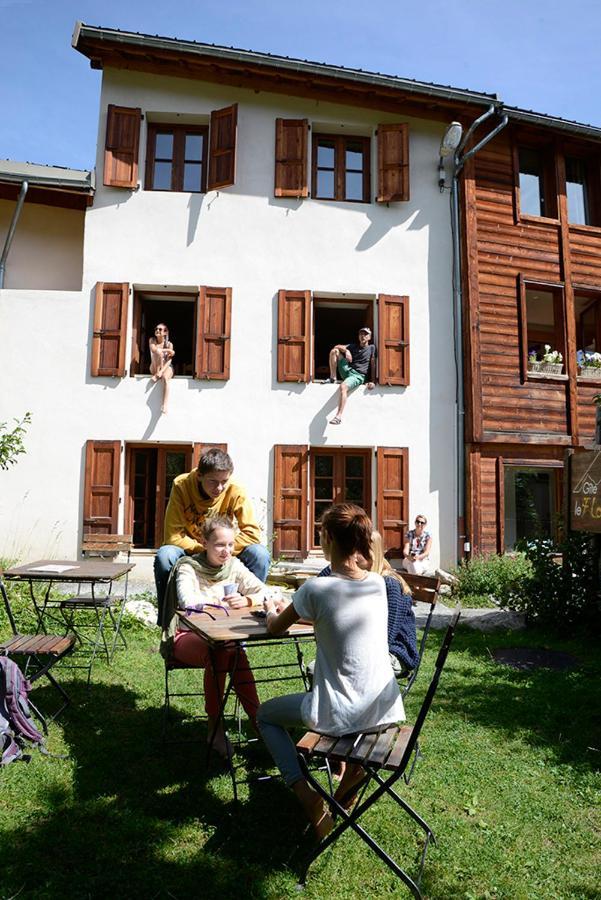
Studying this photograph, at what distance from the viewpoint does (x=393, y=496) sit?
10.6m

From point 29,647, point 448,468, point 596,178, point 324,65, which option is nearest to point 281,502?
point 448,468

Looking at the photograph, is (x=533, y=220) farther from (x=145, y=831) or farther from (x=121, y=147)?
(x=145, y=831)

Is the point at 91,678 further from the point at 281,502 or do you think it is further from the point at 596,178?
the point at 596,178

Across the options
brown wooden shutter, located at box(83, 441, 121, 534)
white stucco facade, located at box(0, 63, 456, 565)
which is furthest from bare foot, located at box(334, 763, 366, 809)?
brown wooden shutter, located at box(83, 441, 121, 534)

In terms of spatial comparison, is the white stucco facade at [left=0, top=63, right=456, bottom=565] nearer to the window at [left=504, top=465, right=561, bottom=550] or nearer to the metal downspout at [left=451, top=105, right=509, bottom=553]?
the metal downspout at [left=451, top=105, right=509, bottom=553]

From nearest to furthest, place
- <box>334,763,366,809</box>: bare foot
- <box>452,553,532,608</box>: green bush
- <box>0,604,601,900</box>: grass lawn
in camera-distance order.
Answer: <box>0,604,601,900</box>: grass lawn
<box>334,763,366,809</box>: bare foot
<box>452,553,532,608</box>: green bush

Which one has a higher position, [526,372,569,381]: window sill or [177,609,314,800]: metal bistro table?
[526,372,569,381]: window sill

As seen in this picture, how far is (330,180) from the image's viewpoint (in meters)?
11.6

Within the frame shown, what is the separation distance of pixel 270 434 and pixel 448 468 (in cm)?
308

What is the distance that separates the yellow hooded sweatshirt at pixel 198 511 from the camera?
430 centimetres

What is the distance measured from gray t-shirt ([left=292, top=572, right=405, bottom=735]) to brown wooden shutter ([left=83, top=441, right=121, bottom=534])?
803 cm

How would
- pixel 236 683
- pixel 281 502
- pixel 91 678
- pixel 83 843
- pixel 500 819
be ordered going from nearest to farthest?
pixel 83 843
pixel 500 819
pixel 236 683
pixel 91 678
pixel 281 502

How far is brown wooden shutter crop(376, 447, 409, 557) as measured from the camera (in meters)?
10.6

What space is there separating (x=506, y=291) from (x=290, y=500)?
540 cm
